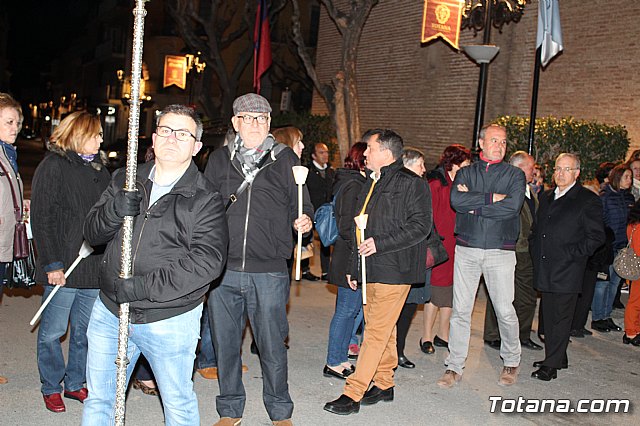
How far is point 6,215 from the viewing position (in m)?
5.74

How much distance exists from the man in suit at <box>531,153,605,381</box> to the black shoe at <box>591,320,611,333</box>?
8.58ft

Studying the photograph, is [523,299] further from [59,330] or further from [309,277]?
[59,330]

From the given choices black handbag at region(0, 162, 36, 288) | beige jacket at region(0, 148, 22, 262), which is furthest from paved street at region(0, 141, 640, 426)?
beige jacket at region(0, 148, 22, 262)

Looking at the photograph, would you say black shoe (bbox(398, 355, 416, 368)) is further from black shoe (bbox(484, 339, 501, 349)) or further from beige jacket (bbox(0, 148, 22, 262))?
beige jacket (bbox(0, 148, 22, 262))

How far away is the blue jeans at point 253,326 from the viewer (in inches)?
211

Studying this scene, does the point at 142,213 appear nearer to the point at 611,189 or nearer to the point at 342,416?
the point at 342,416

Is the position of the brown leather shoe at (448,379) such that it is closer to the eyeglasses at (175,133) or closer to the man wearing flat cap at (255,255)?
the man wearing flat cap at (255,255)

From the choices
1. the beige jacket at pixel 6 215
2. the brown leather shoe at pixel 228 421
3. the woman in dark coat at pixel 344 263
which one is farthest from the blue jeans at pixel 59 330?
the woman in dark coat at pixel 344 263

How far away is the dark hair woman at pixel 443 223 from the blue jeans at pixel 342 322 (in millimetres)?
1352

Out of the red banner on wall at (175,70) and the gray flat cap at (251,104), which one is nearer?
the gray flat cap at (251,104)

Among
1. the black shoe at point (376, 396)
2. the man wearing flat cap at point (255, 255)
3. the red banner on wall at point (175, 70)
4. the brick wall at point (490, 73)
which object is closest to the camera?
the man wearing flat cap at point (255, 255)

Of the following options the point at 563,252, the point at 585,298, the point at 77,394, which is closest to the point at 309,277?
the point at 585,298

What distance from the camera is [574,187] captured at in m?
7.53

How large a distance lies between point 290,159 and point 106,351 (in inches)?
84.0
